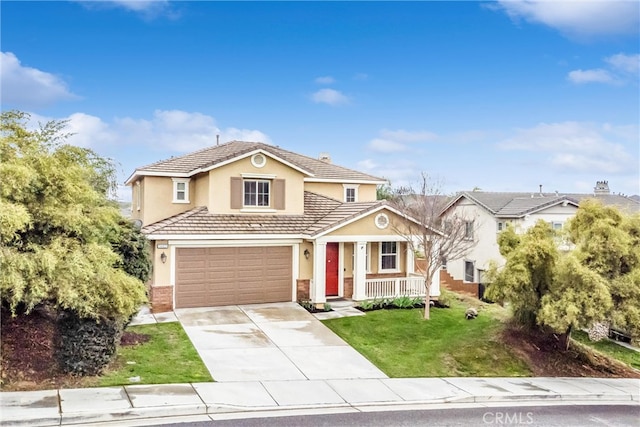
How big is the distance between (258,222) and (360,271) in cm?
445

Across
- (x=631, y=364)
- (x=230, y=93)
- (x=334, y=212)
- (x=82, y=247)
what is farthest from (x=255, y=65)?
(x=631, y=364)

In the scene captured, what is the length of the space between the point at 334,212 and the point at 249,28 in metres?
7.99

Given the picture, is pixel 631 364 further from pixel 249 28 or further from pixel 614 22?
pixel 249 28

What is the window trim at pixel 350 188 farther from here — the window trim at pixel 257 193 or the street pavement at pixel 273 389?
the street pavement at pixel 273 389

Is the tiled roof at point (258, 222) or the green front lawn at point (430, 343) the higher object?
the tiled roof at point (258, 222)

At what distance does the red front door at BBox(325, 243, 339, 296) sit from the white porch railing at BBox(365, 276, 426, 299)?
1546 millimetres

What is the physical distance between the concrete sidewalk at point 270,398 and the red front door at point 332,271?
8419 mm

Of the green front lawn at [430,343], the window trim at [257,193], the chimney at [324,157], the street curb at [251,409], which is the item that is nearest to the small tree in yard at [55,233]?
the street curb at [251,409]

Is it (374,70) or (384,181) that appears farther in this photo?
(384,181)

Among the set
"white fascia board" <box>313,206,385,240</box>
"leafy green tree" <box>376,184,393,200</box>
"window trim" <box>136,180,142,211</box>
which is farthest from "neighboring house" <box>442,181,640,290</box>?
"window trim" <box>136,180,142,211</box>

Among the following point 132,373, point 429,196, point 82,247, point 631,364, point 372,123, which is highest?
point 372,123

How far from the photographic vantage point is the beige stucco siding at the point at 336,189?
24188mm

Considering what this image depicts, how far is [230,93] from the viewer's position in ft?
77.7

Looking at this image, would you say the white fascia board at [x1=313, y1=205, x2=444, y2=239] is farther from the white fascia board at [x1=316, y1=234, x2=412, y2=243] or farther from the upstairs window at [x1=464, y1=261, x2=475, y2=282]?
the upstairs window at [x1=464, y1=261, x2=475, y2=282]
